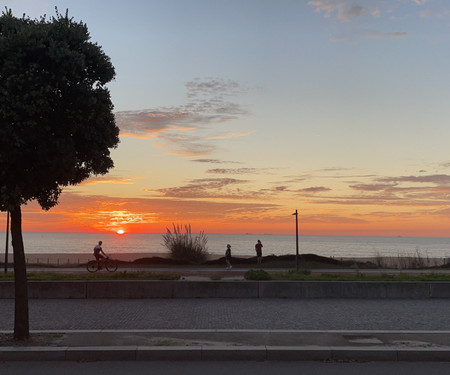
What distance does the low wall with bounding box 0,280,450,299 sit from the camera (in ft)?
49.4

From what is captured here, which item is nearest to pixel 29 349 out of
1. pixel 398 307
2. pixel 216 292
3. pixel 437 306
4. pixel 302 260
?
pixel 216 292

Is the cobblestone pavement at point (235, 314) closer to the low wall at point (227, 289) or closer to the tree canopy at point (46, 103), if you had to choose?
the low wall at point (227, 289)

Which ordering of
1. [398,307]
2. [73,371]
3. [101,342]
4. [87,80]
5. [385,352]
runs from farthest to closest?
1. [398,307]
2. [87,80]
3. [101,342]
4. [385,352]
5. [73,371]

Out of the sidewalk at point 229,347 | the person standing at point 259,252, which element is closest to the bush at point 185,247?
the person standing at point 259,252

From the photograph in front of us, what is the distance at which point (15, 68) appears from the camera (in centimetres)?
863

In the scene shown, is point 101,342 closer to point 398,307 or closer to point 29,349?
point 29,349

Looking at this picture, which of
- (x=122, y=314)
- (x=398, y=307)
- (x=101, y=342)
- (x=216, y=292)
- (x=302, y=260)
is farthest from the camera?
(x=302, y=260)

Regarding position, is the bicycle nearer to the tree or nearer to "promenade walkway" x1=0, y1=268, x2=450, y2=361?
"promenade walkway" x1=0, y1=268, x2=450, y2=361

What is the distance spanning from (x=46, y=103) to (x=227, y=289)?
8597 millimetres

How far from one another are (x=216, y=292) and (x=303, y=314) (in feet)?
11.8

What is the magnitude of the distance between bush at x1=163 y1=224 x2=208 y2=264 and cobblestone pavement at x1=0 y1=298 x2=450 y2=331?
18.2 metres

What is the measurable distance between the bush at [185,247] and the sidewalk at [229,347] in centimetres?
2316

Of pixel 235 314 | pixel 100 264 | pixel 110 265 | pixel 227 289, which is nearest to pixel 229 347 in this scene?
pixel 235 314

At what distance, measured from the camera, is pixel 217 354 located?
8352mm
